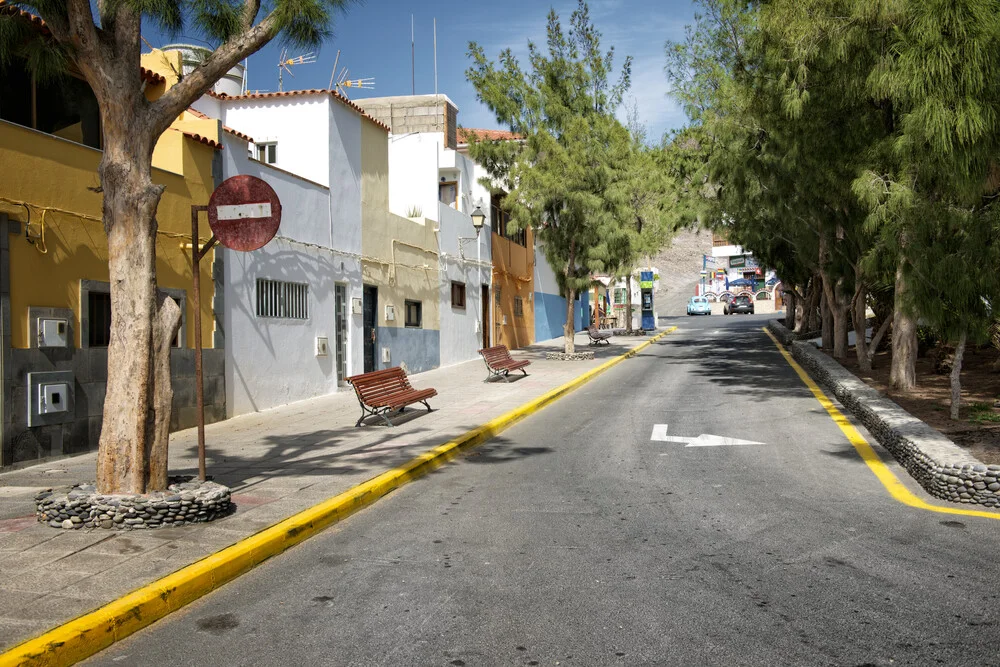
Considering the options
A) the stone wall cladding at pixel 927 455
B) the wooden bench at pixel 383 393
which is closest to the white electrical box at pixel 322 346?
the wooden bench at pixel 383 393

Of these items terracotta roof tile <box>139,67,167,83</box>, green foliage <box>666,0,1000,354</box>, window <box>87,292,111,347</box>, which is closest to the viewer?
green foliage <box>666,0,1000,354</box>

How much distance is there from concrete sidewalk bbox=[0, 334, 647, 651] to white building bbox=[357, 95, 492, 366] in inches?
280

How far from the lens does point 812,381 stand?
1739cm

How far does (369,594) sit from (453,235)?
19.4 meters

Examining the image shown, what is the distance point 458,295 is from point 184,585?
63.8 ft

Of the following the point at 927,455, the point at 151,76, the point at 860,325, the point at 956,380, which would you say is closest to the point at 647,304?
the point at 860,325

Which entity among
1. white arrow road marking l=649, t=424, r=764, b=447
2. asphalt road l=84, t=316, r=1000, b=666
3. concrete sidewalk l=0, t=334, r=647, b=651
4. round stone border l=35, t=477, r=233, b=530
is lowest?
asphalt road l=84, t=316, r=1000, b=666

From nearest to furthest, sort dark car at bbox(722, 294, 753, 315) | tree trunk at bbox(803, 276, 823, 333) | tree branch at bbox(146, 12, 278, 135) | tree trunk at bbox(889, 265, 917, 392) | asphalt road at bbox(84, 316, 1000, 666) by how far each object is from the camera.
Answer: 1. asphalt road at bbox(84, 316, 1000, 666)
2. tree branch at bbox(146, 12, 278, 135)
3. tree trunk at bbox(889, 265, 917, 392)
4. tree trunk at bbox(803, 276, 823, 333)
5. dark car at bbox(722, 294, 753, 315)

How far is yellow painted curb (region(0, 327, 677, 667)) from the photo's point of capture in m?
3.88

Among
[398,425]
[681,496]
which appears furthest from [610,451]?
[398,425]

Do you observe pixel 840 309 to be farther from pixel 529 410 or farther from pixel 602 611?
pixel 602 611

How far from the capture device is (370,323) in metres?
18.2

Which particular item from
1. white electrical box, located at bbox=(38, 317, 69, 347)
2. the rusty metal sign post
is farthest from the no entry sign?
white electrical box, located at bbox=(38, 317, 69, 347)

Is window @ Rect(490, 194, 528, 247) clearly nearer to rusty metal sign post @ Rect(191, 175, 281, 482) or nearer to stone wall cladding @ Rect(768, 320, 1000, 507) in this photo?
stone wall cladding @ Rect(768, 320, 1000, 507)
